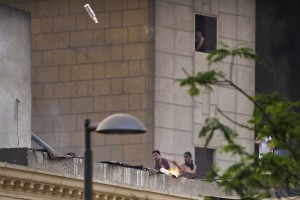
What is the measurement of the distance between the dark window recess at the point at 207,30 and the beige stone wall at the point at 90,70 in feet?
7.68

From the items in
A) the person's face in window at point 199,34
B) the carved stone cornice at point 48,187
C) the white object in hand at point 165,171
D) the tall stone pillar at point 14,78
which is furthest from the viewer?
the person's face in window at point 199,34

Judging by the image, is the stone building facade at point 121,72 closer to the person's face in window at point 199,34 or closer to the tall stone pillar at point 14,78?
the person's face in window at point 199,34

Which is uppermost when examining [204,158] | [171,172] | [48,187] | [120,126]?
[120,126]

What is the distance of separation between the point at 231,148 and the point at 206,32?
4088cm

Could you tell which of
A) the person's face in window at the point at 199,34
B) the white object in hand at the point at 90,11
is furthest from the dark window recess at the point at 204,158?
the white object in hand at the point at 90,11

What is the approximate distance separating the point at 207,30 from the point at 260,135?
3946cm

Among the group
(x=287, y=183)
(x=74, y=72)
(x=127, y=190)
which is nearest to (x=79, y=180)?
(x=127, y=190)

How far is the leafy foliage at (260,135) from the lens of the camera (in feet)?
151

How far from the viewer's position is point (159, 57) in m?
85.2

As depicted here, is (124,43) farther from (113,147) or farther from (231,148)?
(231,148)

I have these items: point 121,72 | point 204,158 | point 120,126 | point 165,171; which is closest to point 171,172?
point 165,171

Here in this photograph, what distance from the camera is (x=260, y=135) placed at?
48.0 meters

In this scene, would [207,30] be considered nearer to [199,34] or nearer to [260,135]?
[199,34]

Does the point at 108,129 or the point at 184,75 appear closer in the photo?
the point at 108,129
